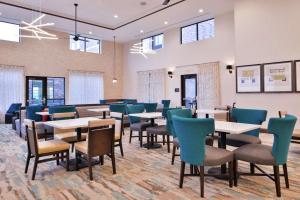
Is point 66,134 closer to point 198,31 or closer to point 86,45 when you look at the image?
point 198,31

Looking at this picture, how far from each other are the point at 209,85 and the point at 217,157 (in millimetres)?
6271

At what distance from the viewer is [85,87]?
11258 mm

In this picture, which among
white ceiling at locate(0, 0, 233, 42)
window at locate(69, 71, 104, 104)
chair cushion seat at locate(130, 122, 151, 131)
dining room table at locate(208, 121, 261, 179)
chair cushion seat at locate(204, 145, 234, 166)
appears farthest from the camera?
window at locate(69, 71, 104, 104)

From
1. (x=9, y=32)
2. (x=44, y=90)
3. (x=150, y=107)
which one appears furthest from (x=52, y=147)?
(x=9, y=32)

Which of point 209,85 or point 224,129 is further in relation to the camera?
point 209,85

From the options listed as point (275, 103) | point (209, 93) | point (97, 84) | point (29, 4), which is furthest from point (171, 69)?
point (29, 4)

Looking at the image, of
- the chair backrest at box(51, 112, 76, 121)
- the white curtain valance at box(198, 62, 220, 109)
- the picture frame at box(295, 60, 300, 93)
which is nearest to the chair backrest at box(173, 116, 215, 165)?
the chair backrest at box(51, 112, 76, 121)

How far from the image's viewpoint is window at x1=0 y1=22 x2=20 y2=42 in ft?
29.4

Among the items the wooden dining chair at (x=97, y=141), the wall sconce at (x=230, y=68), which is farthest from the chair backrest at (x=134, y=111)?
the wall sconce at (x=230, y=68)

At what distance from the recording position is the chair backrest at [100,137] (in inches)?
125

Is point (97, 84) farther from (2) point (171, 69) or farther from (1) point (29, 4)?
(1) point (29, 4)

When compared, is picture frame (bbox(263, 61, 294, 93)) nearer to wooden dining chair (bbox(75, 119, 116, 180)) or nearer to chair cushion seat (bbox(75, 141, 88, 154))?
Answer: wooden dining chair (bbox(75, 119, 116, 180))

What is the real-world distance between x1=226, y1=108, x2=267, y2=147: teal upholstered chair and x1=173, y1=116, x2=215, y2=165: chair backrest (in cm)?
109

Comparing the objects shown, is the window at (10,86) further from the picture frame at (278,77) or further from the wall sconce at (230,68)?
the picture frame at (278,77)
